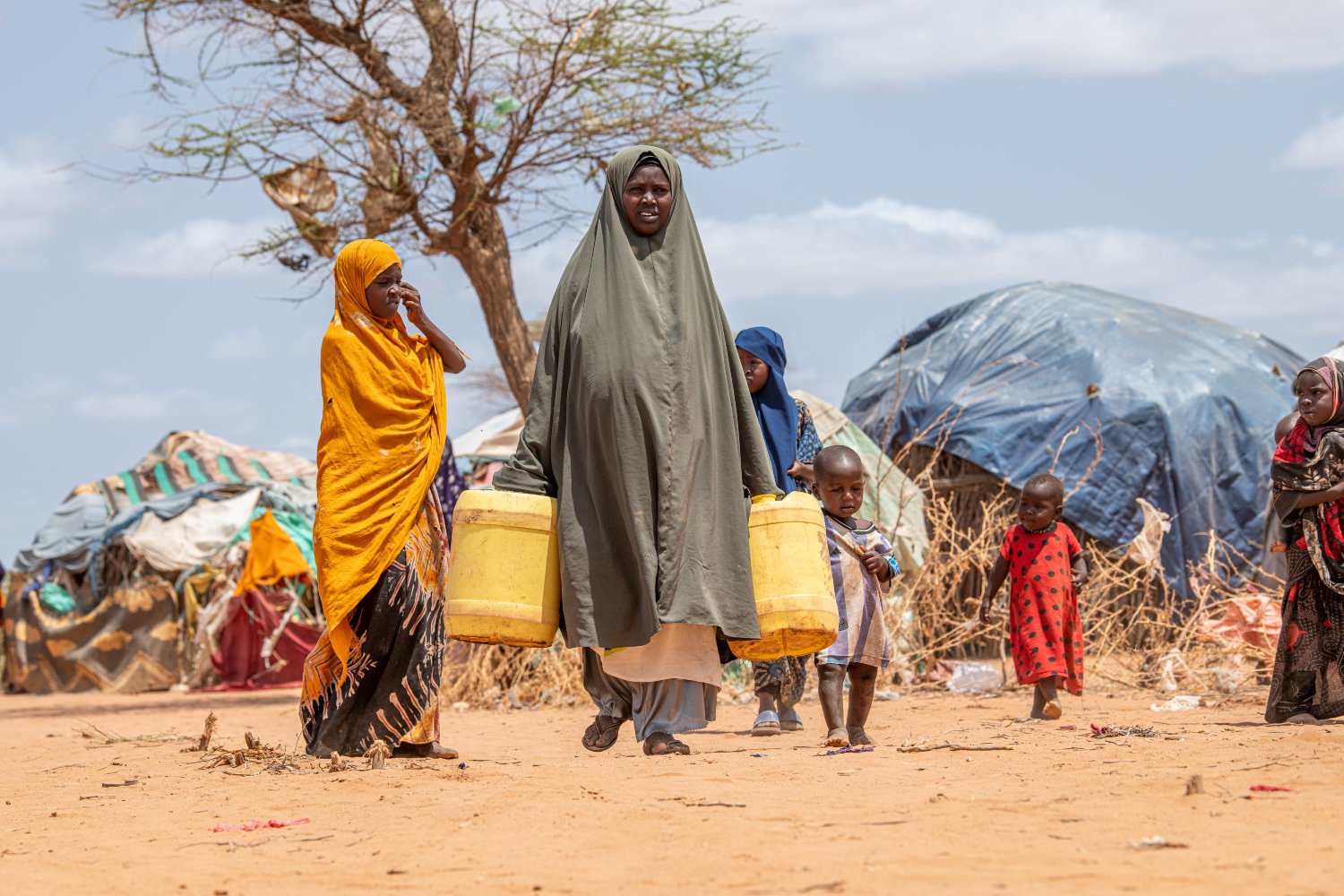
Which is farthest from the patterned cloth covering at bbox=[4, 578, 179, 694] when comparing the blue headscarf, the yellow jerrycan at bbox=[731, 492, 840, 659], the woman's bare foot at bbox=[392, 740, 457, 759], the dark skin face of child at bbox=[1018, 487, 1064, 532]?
the yellow jerrycan at bbox=[731, 492, 840, 659]

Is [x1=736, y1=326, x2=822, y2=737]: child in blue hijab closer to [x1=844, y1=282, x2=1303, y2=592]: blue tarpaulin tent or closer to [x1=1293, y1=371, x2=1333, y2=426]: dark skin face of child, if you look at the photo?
[x1=1293, y1=371, x2=1333, y2=426]: dark skin face of child

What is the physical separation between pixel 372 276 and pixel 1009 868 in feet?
13.5

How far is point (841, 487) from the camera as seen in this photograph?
20.8 ft

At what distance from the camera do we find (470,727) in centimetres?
905

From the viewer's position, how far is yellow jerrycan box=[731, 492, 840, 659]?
545 cm

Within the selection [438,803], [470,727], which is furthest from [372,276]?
[470,727]

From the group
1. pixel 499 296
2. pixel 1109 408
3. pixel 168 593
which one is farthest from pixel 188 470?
pixel 1109 408

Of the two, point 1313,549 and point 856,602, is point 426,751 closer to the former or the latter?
point 856,602

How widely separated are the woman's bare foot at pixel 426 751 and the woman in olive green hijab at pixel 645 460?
2.31 ft

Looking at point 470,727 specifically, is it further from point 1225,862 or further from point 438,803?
point 1225,862

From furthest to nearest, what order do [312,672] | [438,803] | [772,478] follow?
[312,672] < [772,478] < [438,803]

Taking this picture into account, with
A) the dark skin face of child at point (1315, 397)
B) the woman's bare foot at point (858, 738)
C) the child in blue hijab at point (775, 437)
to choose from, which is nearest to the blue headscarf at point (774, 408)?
the child in blue hijab at point (775, 437)

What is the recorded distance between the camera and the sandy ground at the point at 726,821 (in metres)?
3.43

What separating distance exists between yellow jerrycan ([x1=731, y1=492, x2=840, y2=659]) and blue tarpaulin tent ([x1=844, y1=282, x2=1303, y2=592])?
7826 millimetres
